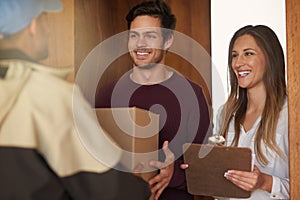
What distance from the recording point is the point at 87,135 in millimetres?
1452

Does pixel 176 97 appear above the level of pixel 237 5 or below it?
below

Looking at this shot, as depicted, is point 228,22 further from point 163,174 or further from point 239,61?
point 163,174

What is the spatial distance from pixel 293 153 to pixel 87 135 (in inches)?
28.6

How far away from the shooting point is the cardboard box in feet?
4.89

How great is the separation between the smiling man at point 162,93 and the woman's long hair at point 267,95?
0.10m

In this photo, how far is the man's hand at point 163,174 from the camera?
5.11 ft

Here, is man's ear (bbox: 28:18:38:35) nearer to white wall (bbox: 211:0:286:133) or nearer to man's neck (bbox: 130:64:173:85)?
man's neck (bbox: 130:64:173:85)

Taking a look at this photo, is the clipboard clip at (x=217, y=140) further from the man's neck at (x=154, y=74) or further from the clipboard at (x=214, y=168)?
the man's neck at (x=154, y=74)

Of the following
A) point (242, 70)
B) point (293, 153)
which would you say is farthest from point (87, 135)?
point (293, 153)

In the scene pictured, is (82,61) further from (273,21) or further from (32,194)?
(273,21)

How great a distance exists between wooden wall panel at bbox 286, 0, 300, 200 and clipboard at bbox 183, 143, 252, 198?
16 cm

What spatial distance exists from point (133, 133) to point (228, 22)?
0.55m

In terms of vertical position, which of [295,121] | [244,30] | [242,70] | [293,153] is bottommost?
[293,153]

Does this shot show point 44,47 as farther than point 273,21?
No
